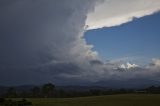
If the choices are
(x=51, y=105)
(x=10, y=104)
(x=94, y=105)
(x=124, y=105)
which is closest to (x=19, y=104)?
(x=10, y=104)

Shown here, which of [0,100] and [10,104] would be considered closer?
[10,104]

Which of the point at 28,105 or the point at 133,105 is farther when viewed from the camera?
the point at 28,105

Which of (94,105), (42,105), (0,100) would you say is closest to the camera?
(94,105)

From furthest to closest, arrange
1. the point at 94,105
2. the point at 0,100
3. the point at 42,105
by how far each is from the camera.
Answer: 1. the point at 0,100
2. the point at 42,105
3. the point at 94,105

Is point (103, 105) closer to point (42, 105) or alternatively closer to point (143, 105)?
point (143, 105)

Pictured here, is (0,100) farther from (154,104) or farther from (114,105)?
(154,104)

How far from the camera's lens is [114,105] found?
378 ft

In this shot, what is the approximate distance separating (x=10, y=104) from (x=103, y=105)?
35.6m

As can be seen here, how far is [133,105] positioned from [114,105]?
6610 millimetres

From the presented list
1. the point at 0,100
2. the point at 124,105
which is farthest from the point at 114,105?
the point at 0,100

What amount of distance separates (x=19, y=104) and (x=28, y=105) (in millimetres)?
3522

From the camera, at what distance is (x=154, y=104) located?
119 meters

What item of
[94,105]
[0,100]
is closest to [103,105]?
[94,105]

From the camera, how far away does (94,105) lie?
369ft
